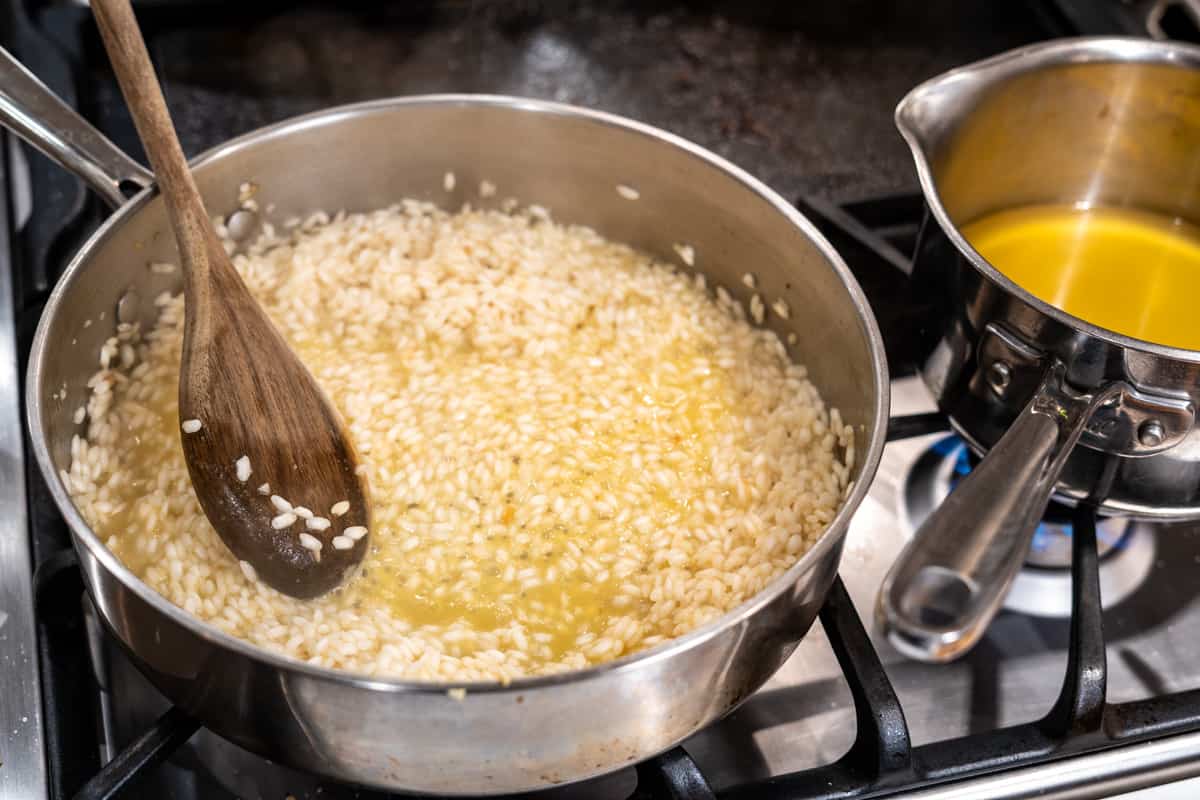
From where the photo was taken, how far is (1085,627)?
122 centimetres

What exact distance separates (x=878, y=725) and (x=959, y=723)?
214 mm

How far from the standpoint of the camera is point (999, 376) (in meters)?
1.27

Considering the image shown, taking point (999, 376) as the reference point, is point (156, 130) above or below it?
above

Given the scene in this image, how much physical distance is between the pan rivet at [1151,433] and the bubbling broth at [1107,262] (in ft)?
0.85

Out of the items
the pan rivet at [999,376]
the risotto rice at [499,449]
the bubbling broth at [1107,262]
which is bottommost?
the risotto rice at [499,449]

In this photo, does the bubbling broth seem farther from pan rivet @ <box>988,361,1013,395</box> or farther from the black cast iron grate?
the black cast iron grate

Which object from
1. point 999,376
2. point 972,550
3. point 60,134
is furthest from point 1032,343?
point 60,134

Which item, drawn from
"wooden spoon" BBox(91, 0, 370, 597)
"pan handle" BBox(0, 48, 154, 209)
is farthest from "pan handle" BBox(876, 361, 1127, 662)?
"pan handle" BBox(0, 48, 154, 209)

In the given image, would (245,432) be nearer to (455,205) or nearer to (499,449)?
(499,449)

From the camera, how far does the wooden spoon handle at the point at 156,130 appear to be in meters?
1.10

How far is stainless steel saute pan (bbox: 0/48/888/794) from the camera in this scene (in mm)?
962

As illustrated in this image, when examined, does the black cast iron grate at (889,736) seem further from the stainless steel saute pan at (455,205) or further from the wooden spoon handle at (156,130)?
the wooden spoon handle at (156,130)

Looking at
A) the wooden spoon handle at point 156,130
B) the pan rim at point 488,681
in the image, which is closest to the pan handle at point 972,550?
the pan rim at point 488,681

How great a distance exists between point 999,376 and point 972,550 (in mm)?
393
